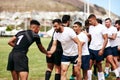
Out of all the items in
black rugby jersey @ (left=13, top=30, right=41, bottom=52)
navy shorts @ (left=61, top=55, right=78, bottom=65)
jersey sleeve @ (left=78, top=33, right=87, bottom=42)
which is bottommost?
navy shorts @ (left=61, top=55, right=78, bottom=65)

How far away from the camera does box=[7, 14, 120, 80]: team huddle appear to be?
930cm

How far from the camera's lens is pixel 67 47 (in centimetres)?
1058

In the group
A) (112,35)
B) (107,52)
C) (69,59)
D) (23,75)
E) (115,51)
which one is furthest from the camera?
(115,51)

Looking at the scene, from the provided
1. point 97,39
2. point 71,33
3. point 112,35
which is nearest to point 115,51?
point 112,35

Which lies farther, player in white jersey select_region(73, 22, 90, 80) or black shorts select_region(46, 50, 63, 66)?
black shorts select_region(46, 50, 63, 66)

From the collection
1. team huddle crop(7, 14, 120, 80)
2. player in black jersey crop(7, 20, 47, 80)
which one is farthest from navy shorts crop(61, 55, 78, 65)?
player in black jersey crop(7, 20, 47, 80)

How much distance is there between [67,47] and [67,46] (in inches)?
1.7

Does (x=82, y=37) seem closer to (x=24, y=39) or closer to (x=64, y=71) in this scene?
(x=64, y=71)

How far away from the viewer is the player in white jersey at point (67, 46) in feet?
33.6

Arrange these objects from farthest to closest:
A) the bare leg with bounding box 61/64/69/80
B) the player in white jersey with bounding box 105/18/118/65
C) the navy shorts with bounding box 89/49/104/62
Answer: the player in white jersey with bounding box 105/18/118/65
the navy shorts with bounding box 89/49/104/62
the bare leg with bounding box 61/64/69/80

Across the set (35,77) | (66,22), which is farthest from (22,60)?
(35,77)

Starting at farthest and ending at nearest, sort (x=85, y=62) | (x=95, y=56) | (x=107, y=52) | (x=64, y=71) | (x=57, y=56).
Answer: (x=107, y=52) → (x=95, y=56) → (x=57, y=56) → (x=85, y=62) → (x=64, y=71)

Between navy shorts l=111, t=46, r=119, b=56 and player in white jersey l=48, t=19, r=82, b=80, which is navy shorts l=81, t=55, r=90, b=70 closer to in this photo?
player in white jersey l=48, t=19, r=82, b=80

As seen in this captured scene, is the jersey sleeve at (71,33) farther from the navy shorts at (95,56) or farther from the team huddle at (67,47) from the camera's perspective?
the navy shorts at (95,56)
